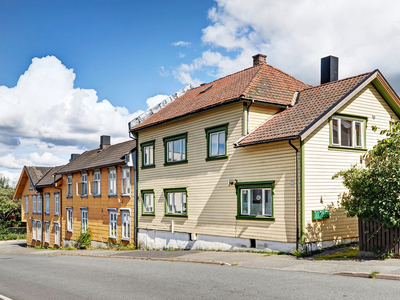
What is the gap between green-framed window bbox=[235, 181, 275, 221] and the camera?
53.6 feet

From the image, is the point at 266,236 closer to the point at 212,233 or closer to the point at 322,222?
the point at 322,222

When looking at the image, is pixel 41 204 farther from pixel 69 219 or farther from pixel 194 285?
pixel 194 285

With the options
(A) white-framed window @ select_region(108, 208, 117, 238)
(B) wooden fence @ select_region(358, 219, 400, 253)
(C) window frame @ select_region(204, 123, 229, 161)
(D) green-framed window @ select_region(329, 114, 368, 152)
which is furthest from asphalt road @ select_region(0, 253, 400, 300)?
(A) white-framed window @ select_region(108, 208, 117, 238)

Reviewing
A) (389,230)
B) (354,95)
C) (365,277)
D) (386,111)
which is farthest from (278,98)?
(365,277)

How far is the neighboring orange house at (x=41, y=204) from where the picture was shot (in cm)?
3850

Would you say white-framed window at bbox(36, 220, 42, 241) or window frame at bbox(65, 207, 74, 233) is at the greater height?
window frame at bbox(65, 207, 74, 233)

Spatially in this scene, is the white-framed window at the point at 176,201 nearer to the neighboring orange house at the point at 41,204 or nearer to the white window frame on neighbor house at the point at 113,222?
the white window frame on neighbor house at the point at 113,222

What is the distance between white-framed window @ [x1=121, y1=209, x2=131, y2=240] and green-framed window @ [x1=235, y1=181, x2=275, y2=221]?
10.9 m

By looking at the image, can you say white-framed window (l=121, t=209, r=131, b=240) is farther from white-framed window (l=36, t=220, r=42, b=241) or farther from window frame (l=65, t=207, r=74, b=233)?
white-framed window (l=36, t=220, r=42, b=241)

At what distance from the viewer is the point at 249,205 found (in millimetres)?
17328

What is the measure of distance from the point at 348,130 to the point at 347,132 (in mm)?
116

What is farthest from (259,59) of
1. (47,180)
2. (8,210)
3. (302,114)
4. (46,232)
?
(8,210)

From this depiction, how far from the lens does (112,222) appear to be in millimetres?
28547

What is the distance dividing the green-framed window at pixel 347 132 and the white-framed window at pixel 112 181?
16.6m
